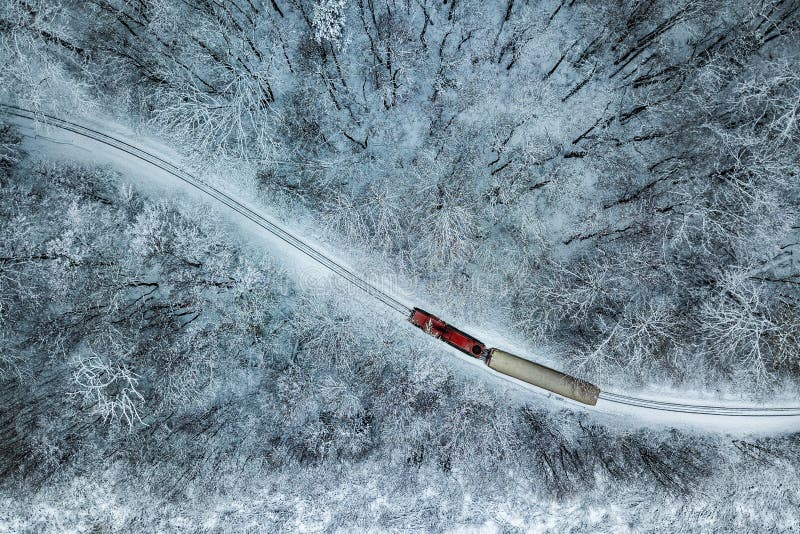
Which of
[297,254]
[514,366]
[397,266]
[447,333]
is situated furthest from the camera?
[297,254]

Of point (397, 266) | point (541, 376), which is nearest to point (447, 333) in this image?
point (397, 266)

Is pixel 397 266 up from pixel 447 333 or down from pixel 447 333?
up

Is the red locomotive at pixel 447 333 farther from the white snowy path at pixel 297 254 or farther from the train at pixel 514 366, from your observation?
the white snowy path at pixel 297 254

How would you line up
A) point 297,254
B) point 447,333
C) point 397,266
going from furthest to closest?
point 297,254 → point 397,266 → point 447,333

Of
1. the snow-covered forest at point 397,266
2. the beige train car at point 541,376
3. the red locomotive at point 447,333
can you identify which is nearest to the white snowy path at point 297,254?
the snow-covered forest at point 397,266

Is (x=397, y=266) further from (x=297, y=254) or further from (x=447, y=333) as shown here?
(x=297, y=254)

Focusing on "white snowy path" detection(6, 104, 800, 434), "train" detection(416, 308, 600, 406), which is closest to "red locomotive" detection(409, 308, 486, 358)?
"train" detection(416, 308, 600, 406)

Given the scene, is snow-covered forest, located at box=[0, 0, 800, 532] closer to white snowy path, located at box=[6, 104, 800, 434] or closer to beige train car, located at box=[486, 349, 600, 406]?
white snowy path, located at box=[6, 104, 800, 434]
